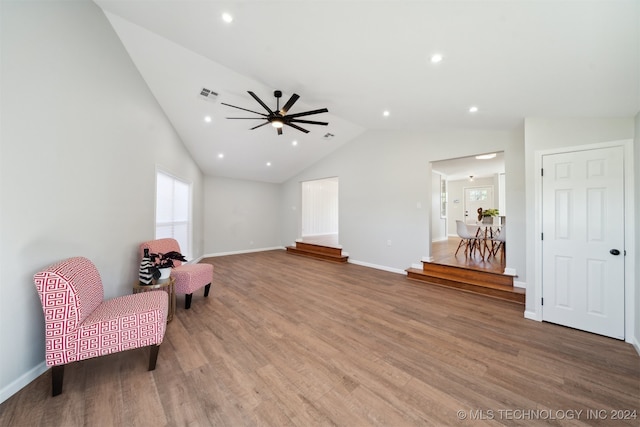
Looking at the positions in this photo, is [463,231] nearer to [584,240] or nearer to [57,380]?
[584,240]

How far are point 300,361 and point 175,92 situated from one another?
4.10 metres

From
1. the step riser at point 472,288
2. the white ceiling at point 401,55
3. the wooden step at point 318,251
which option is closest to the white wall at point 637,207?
the white ceiling at point 401,55

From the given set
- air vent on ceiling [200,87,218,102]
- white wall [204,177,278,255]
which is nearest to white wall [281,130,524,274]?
white wall [204,177,278,255]

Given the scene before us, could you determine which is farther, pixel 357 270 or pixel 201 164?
pixel 201 164

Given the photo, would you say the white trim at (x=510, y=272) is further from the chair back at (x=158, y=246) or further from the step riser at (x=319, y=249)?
the chair back at (x=158, y=246)

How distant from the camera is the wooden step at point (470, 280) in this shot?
3.52 meters

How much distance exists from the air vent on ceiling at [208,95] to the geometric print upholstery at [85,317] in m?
2.89

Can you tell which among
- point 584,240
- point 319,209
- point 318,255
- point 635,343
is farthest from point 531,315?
point 319,209

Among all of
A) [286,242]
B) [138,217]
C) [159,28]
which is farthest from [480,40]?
[286,242]

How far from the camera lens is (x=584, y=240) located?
2637 mm

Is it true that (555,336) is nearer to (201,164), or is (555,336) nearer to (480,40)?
(480,40)

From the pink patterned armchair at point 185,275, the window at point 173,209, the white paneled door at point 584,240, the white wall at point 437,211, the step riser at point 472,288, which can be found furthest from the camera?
the white wall at point 437,211

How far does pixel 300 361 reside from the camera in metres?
2.07

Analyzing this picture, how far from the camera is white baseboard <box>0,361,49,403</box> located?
1.57m
